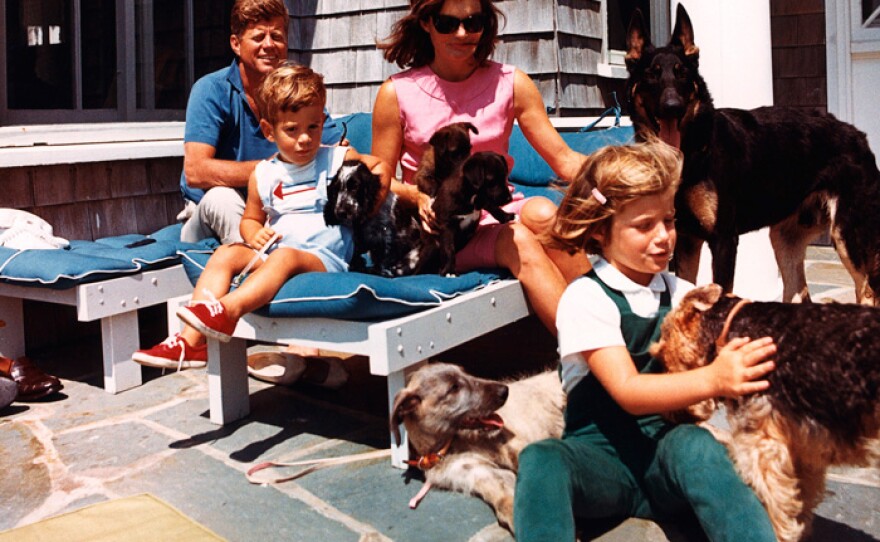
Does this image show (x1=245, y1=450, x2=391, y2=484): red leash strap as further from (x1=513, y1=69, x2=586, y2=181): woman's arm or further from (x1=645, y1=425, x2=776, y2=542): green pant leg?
(x1=513, y1=69, x2=586, y2=181): woman's arm

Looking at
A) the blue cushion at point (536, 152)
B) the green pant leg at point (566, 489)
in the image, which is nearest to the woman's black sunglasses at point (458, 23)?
the blue cushion at point (536, 152)

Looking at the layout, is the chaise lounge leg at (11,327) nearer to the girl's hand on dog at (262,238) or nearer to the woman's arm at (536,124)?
the girl's hand on dog at (262,238)

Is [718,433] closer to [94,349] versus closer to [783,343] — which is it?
[783,343]

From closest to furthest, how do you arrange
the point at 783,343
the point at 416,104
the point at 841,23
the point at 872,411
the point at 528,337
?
1. the point at 872,411
2. the point at 783,343
3. the point at 416,104
4. the point at 528,337
5. the point at 841,23

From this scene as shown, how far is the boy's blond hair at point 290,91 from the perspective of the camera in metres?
3.46

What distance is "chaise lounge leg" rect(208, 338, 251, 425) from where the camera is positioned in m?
3.61

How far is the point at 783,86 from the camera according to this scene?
289 inches

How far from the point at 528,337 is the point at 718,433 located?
225cm

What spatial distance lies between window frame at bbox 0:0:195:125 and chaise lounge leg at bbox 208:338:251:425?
8.16 feet

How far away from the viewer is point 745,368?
6.96 feet

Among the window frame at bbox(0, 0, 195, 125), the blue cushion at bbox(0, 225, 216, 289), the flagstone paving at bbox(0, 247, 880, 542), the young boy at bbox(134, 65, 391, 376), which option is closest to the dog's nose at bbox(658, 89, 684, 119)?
the young boy at bbox(134, 65, 391, 376)

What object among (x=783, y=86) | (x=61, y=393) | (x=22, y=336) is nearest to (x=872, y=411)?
(x=61, y=393)

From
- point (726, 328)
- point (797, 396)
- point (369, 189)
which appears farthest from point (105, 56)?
point (797, 396)

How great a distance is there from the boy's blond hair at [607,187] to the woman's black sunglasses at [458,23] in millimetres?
1400
